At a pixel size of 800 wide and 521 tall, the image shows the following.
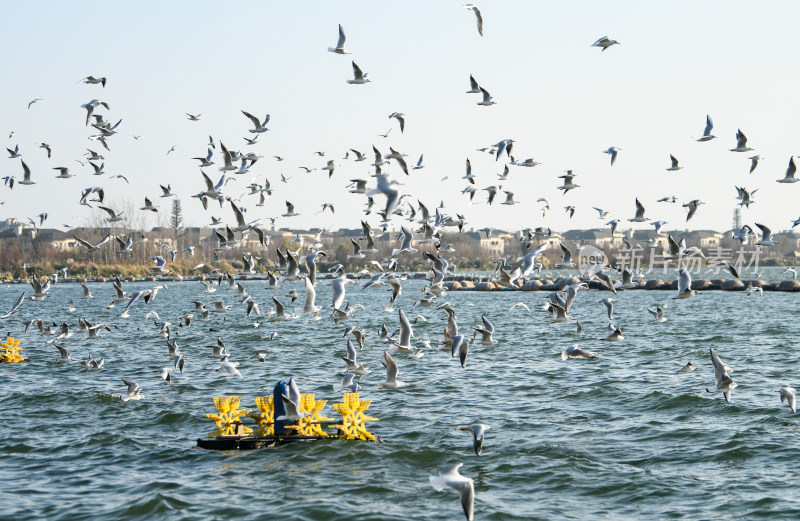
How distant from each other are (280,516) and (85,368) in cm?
1815

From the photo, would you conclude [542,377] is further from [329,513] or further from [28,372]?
[28,372]

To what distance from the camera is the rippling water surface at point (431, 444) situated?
15227mm

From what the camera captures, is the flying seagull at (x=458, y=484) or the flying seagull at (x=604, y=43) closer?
the flying seagull at (x=458, y=484)

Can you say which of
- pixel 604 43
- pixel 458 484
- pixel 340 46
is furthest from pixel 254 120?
pixel 458 484

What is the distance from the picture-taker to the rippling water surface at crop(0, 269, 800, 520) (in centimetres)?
1523

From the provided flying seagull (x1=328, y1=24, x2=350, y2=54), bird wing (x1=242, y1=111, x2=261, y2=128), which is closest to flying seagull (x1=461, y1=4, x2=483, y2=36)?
flying seagull (x1=328, y1=24, x2=350, y2=54)

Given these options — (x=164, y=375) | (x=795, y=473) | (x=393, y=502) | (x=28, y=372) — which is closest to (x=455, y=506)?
(x=393, y=502)

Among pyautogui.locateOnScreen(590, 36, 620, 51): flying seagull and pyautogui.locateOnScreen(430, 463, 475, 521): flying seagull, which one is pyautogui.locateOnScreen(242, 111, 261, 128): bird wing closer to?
pyautogui.locateOnScreen(590, 36, 620, 51): flying seagull

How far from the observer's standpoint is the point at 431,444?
19.2 metres

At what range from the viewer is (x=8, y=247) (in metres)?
154

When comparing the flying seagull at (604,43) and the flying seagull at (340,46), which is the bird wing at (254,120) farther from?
the flying seagull at (604,43)

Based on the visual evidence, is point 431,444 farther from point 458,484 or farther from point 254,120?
point 254,120

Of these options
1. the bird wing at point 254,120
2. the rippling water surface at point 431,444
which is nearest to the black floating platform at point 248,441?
the rippling water surface at point 431,444

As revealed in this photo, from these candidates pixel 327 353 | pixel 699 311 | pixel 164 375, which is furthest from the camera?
pixel 699 311
